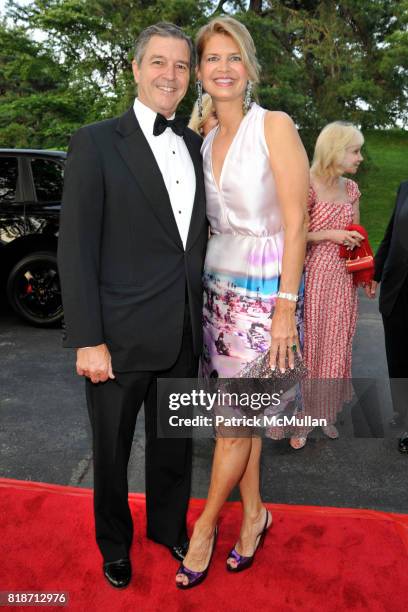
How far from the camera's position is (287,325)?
2410 mm

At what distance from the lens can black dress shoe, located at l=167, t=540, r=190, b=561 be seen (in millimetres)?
2686

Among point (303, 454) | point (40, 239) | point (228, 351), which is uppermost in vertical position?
point (228, 351)

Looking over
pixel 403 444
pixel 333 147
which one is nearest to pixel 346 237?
pixel 333 147

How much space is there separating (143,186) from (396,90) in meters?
12.6

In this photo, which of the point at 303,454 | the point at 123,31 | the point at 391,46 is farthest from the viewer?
the point at 391,46

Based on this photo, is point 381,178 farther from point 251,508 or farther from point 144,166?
point 144,166

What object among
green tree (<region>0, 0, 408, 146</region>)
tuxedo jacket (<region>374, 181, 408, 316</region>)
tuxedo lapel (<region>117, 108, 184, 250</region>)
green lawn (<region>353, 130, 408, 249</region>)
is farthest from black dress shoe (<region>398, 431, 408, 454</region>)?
green lawn (<region>353, 130, 408, 249</region>)

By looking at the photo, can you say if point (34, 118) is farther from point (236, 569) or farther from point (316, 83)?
point (236, 569)

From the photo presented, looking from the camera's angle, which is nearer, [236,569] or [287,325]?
[287,325]

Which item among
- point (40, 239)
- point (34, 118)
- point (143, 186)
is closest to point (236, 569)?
point (143, 186)

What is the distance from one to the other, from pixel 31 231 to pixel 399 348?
3852 mm

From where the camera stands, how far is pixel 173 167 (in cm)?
236

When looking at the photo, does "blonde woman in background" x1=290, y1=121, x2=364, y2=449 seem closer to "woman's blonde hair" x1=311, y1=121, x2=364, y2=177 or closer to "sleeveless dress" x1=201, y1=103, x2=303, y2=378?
"woman's blonde hair" x1=311, y1=121, x2=364, y2=177

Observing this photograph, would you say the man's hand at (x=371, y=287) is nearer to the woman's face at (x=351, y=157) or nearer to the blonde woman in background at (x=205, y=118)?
the woman's face at (x=351, y=157)
